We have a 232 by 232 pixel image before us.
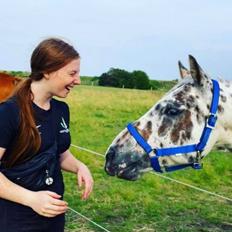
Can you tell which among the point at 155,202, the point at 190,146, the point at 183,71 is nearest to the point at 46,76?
the point at 190,146

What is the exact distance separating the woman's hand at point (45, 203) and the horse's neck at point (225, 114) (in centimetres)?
129

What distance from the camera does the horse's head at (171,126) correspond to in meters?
2.89

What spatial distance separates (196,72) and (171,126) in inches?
14.4

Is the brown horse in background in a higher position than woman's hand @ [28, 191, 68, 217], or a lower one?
lower

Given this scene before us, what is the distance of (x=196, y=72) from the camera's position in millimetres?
2822

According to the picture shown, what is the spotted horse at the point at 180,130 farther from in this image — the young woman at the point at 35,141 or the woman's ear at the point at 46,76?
the woman's ear at the point at 46,76

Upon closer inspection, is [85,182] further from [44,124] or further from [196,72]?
[196,72]

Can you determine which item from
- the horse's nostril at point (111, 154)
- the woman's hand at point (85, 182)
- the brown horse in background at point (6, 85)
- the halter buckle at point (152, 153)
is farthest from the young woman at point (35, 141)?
the brown horse in background at point (6, 85)

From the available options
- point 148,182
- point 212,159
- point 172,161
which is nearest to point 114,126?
point 212,159

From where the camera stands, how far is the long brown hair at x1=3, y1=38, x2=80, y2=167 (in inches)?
83.4

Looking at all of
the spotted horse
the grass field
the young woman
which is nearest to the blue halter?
the spotted horse

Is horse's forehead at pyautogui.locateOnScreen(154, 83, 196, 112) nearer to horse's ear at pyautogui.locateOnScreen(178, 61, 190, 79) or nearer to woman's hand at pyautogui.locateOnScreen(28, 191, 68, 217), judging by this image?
horse's ear at pyautogui.locateOnScreen(178, 61, 190, 79)

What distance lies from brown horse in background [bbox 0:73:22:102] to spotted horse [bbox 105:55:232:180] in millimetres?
3256

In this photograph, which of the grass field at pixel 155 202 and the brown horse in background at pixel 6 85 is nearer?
the grass field at pixel 155 202
